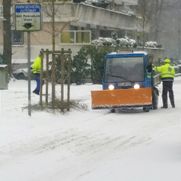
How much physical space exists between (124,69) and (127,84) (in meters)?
0.74

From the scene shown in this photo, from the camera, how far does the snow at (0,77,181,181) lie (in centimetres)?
1035

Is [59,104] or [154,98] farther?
[154,98]

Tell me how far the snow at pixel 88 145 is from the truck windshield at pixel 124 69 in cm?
142

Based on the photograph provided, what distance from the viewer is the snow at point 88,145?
1035 centimetres

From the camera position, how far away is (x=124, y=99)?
21.0 meters

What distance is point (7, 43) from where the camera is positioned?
126ft

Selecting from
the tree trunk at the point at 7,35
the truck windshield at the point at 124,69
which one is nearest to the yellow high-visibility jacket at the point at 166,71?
the truck windshield at the point at 124,69

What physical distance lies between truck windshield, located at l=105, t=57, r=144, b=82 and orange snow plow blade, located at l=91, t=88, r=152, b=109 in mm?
848

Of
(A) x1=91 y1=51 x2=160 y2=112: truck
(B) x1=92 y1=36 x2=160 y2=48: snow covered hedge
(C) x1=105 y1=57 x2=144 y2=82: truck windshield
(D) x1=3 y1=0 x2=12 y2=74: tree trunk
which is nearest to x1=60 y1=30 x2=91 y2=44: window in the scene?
(B) x1=92 y1=36 x2=160 y2=48: snow covered hedge

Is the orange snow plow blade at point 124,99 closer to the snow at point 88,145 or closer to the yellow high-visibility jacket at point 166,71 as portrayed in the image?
the snow at point 88,145

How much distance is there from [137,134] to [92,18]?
1491 inches

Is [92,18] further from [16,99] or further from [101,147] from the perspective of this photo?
[101,147]

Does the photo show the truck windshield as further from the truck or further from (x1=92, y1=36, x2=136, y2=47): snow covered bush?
(x1=92, y1=36, x2=136, y2=47): snow covered bush

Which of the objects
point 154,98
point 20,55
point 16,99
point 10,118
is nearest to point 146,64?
point 154,98
